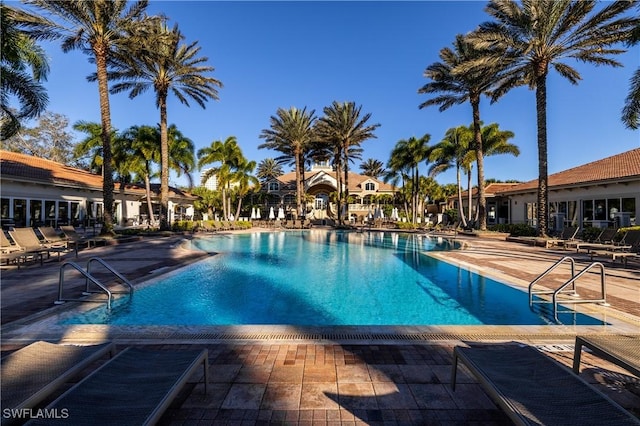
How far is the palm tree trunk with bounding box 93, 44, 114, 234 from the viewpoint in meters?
17.0

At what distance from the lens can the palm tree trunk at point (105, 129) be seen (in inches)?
667

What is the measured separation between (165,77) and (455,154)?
26819 millimetres

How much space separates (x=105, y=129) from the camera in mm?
17234

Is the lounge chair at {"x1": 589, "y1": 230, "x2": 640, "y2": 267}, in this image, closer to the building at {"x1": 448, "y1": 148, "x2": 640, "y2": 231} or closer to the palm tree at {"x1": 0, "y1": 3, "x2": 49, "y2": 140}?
the building at {"x1": 448, "y1": 148, "x2": 640, "y2": 231}

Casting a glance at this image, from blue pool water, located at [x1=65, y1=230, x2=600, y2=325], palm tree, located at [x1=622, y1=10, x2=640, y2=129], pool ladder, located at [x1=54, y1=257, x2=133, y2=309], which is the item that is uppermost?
palm tree, located at [x1=622, y1=10, x2=640, y2=129]

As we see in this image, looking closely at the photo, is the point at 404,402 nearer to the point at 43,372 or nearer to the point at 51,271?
the point at 43,372

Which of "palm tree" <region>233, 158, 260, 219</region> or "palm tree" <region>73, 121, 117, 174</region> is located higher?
"palm tree" <region>73, 121, 117, 174</region>

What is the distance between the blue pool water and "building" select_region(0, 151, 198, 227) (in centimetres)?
1779

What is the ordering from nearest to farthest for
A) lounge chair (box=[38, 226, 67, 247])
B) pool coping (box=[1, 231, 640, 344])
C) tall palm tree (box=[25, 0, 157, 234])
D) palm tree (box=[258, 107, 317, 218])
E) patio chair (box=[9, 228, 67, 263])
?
pool coping (box=[1, 231, 640, 344]), patio chair (box=[9, 228, 67, 263]), lounge chair (box=[38, 226, 67, 247]), tall palm tree (box=[25, 0, 157, 234]), palm tree (box=[258, 107, 317, 218])

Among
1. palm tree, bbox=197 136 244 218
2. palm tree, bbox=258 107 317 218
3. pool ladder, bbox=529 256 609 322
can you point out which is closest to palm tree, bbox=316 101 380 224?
palm tree, bbox=258 107 317 218

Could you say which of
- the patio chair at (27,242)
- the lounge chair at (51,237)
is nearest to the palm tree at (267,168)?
the lounge chair at (51,237)

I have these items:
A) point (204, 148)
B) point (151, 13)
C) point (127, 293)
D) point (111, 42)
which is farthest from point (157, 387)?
point (204, 148)

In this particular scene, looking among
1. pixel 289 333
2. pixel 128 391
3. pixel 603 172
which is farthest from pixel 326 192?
pixel 128 391

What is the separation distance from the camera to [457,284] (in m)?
9.32
